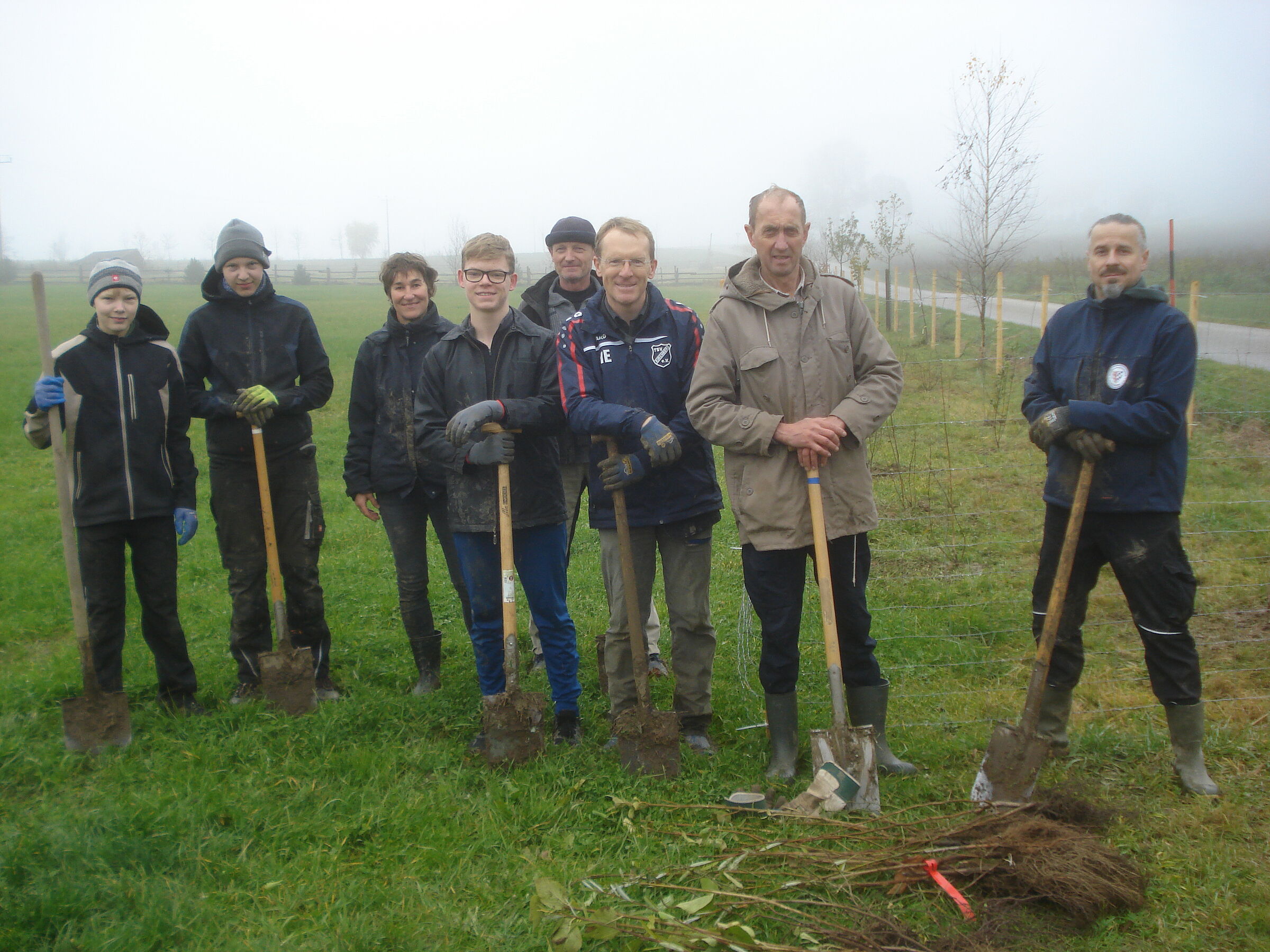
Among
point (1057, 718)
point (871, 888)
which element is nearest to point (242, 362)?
point (871, 888)

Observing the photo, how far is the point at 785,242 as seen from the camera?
11.7 feet

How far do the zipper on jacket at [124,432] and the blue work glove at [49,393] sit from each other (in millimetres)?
231

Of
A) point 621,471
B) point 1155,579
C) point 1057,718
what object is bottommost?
point 1057,718

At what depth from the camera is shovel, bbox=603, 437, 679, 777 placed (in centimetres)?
370

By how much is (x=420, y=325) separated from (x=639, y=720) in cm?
235

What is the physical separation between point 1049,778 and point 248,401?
3.98 m

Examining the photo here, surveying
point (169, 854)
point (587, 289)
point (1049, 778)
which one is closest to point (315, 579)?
point (169, 854)

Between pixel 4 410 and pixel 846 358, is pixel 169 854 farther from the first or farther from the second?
pixel 4 410

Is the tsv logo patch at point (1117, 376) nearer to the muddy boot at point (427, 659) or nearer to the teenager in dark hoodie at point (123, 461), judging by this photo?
the muddy boot at point (427, 659)

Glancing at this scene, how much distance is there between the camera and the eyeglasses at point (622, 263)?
371 cm

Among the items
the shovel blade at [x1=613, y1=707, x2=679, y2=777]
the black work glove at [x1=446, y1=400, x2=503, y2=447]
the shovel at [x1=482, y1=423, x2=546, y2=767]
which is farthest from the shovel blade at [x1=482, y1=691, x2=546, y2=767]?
the black work glove at [x1=446, y1=400, x2=503, y2=447]

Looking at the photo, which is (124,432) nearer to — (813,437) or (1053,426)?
(813,437)

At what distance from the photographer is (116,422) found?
422cm

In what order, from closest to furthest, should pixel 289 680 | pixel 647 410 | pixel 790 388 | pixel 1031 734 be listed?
pixel 1031 734, pixel 790 388, pixel 647 410, pixel 289 680
